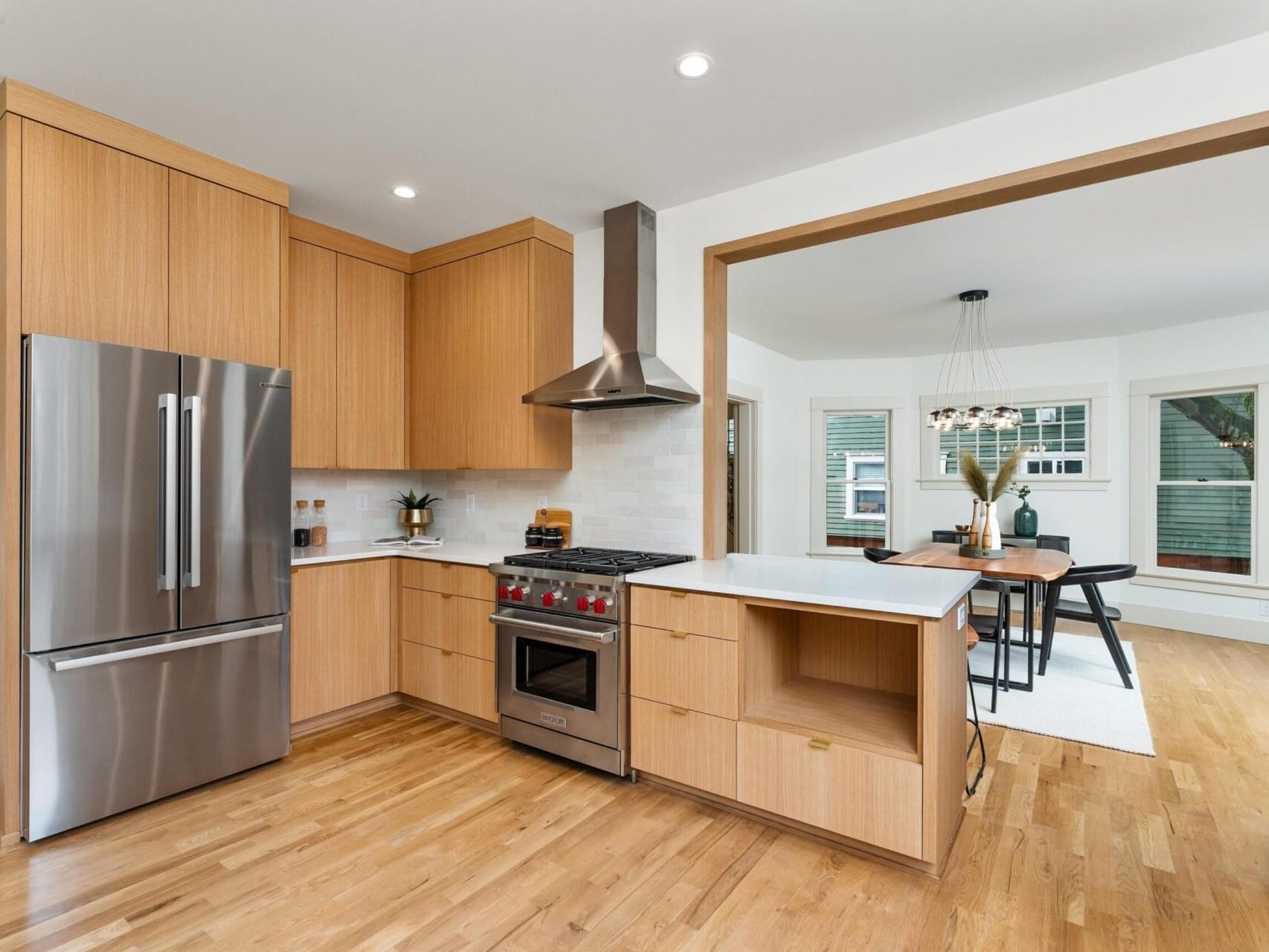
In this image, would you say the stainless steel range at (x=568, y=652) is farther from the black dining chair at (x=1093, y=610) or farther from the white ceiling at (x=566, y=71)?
the black dining chair at (x=1093, y=610)

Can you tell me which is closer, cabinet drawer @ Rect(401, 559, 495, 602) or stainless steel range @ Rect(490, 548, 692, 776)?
stainless steel range @ Rect(490, 548, 692, 776)

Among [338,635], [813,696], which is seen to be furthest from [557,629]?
[338,635]

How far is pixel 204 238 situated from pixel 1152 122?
350 centimetres

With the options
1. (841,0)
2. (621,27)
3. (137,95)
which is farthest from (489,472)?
(841,0)

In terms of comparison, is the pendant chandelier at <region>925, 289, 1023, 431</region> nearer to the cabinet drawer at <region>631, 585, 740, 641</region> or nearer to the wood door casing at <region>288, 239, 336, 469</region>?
the cabinet drawer at <region>631, 585, 740, 641</region>

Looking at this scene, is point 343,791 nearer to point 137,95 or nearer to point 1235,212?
point 137,95

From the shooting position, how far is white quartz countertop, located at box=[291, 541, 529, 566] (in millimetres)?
3219

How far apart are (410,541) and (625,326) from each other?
1.80 metres

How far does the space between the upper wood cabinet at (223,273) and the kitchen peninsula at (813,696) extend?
1982 millimetres

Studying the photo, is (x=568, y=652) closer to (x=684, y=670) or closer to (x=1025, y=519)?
(x=684, y=670)

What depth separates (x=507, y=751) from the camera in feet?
10.0

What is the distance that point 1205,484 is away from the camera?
5.70 m

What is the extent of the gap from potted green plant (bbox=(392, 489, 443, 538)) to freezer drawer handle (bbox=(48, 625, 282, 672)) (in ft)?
4.38

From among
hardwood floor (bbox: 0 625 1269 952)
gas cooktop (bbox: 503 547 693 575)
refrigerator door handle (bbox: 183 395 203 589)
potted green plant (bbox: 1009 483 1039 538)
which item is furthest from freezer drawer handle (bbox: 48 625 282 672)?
potted green plant (bbox: 1009 483 1039 538)
